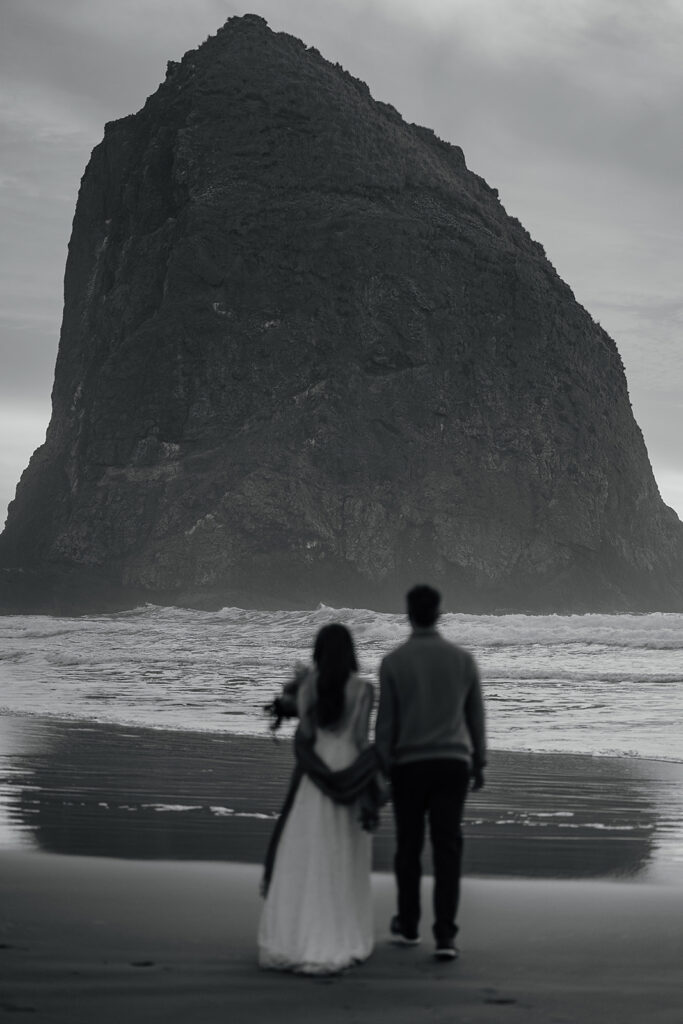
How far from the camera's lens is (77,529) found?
3100 inches

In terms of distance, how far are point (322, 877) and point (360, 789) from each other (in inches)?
14.4

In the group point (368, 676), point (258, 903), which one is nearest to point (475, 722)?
point (258, 903)

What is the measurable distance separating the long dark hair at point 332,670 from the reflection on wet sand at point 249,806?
2448 mm

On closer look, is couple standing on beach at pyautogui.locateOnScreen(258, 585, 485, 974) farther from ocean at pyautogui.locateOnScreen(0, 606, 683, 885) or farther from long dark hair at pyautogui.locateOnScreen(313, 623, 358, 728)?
ocean at pyautogui.locateOnScreen(0, 606, 683, 885)

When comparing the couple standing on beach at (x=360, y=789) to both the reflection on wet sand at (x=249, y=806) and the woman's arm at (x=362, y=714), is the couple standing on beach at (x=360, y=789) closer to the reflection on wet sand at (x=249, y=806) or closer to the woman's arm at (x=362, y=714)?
the woman's arm at (x=362, y=714)

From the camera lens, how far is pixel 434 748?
17.5 ft

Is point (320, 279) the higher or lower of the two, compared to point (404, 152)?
lower

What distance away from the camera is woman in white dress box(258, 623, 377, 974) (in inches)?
197

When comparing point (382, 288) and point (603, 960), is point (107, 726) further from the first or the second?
point (382, 288)

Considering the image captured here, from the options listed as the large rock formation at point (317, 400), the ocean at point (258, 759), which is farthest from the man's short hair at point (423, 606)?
the large rock formation at point (317, 400)

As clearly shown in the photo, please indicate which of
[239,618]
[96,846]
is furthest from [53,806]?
[239,618]

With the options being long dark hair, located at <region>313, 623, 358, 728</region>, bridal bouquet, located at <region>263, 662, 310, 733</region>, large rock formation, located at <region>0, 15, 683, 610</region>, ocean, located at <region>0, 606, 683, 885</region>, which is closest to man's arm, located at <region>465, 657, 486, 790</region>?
long dark hair, located at <region>313, 623, 358, 728</region>

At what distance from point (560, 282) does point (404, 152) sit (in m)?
14.4

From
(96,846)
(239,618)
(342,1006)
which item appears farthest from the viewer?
(239,618)
